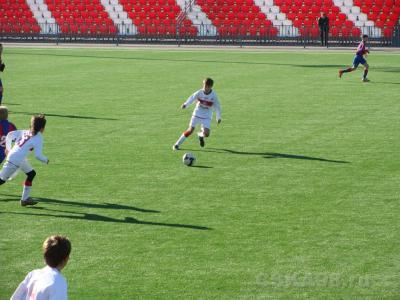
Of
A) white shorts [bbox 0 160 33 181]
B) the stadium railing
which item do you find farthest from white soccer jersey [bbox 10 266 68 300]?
the stadium railing

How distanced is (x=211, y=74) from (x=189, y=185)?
19.5 m

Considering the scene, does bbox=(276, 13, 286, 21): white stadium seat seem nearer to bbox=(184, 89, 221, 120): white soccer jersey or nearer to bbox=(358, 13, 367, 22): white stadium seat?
bbox=(358, 13, 367, 22): white stadium seat

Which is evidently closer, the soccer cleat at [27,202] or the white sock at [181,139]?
the soccer cleat at [27,202]

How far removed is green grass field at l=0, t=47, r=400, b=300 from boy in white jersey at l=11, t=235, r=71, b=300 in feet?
10.9

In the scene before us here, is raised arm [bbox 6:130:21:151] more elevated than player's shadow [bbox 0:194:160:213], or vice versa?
raised arm [bbox 6:130:21:151]

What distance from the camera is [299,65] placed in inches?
1533

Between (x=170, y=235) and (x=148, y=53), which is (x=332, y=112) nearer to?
(x=170, y=235)

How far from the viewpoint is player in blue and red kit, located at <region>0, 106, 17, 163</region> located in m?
14.5

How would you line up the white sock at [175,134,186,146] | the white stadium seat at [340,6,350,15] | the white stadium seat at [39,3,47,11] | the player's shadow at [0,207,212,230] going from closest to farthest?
the player's shadow at [0,207,212,230]
the white sock at [175,134,186,146]
the white stadium seat at [340,6,350,15]
the white stadium seat at [39,3,47,11]

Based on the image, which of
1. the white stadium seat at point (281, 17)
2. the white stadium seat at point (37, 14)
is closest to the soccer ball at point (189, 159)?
the white stadium seat at point (281, 17)

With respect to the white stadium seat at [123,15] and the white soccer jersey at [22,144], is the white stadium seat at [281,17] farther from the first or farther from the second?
the white soccer jersey at [22,144]

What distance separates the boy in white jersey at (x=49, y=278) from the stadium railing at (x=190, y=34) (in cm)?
4498

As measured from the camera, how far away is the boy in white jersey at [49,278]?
21.7 ft

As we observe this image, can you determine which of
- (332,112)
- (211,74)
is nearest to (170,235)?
(332,112)
